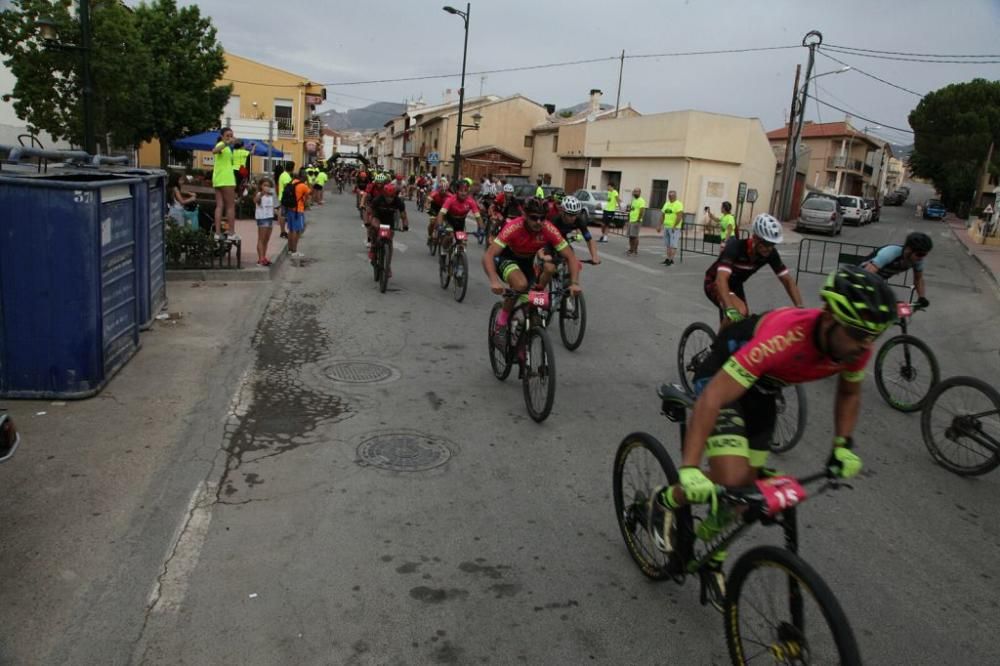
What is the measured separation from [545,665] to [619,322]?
7.67 m

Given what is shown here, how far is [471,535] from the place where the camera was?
4102 millimetres

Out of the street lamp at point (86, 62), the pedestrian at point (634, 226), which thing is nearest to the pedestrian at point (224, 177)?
the street lamp at point (86, 62)

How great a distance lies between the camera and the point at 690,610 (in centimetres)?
349

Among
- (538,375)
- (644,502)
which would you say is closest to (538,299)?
(538,375)

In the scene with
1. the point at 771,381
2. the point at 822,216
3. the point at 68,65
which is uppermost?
the point at 68,65

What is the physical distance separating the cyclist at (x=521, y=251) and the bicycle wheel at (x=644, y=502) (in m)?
2.88

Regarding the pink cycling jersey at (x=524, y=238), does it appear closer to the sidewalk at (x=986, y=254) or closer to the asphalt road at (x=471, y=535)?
the asphalt road at (x=471, y=535)

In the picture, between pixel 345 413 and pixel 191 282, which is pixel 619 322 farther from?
pixel 191 282

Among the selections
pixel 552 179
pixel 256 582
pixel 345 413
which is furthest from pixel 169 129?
pixel 256 582

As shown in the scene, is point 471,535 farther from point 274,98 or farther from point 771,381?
point 274,98

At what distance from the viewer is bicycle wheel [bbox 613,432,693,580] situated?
3.31m

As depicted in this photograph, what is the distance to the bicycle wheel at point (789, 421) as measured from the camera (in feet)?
18.2

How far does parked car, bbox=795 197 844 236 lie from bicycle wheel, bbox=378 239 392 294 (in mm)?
29499

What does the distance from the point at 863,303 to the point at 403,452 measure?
11.5 ft
